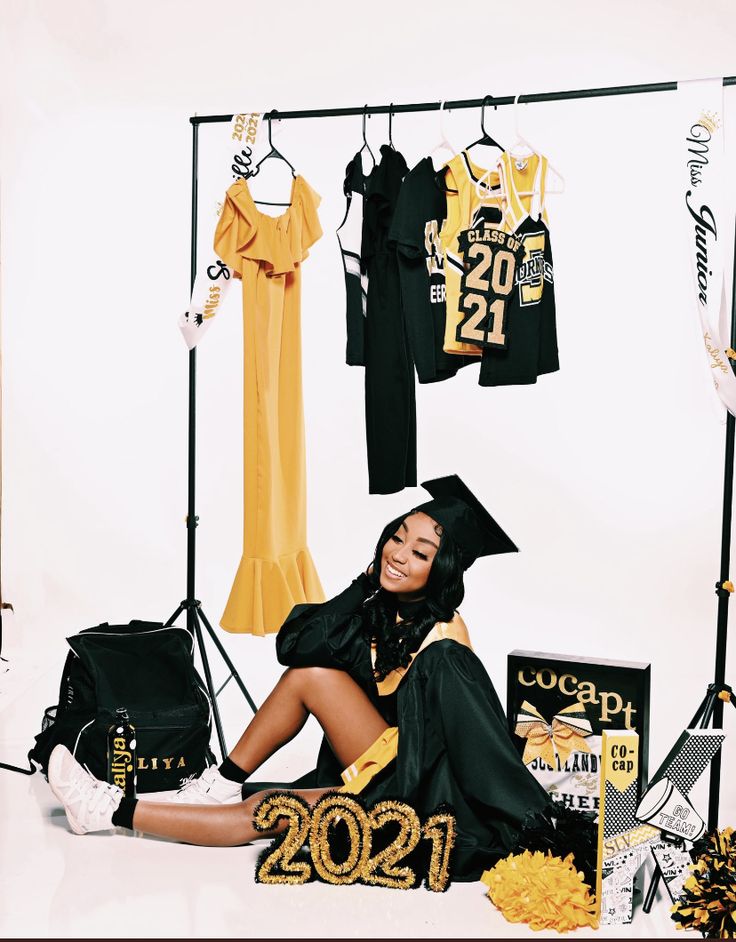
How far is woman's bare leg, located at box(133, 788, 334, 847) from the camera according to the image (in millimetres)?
3096

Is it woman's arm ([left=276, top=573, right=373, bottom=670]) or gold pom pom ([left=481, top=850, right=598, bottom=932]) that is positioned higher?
woman's arm ([left=276, top=573, right=373, bottom=670])

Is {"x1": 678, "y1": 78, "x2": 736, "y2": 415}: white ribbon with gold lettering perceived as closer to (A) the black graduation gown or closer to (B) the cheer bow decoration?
(B) the cheer bow decoration

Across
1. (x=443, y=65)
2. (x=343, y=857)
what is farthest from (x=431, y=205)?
(x=343, y=857)

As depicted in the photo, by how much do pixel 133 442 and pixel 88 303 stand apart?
2.11 ft

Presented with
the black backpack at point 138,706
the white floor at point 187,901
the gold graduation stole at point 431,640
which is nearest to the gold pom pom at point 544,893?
the white floor at point 187,901

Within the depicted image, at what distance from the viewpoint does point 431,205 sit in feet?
12.0

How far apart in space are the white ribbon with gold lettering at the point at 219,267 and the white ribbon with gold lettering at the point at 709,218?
4.50ft

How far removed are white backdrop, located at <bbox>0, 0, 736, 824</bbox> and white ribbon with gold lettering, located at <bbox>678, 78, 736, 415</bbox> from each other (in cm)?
159

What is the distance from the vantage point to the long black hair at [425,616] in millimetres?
3256

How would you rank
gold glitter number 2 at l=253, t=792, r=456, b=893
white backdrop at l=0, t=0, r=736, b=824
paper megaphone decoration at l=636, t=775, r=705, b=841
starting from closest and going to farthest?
1. paper megaphone decoration at l=636, t=775, r=705, b=841
2. gold glitter number 2 at l=253, t=792, r=456, b=893
3. white backdrop at l=0, t=0, r=736, b=824

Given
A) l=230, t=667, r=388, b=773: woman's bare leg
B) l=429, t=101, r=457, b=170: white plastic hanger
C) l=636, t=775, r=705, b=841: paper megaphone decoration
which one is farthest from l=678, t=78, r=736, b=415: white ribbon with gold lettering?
l=230, t=667, r=388, b=773: woman's bare leg

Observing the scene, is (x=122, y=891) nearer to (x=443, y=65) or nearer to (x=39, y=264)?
(x=39, y=264)

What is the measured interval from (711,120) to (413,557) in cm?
146

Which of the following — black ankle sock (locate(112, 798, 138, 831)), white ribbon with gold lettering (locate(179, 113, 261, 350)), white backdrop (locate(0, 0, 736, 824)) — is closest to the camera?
black ankle sock (locate(112, 798, 138, 831))
